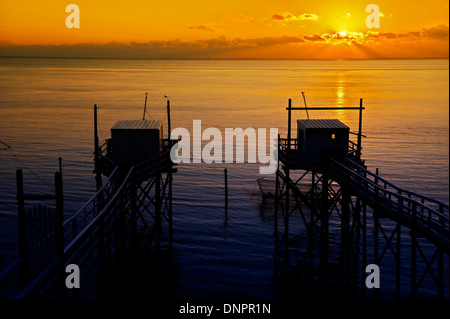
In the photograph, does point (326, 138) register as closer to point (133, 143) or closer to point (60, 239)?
point (133, 143)

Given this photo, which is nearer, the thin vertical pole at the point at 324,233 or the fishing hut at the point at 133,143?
the thin vertical pole at the point at 324,233

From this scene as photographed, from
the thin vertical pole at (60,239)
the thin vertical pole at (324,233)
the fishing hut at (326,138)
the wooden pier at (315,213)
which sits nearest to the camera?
the thin vertical pole at (60,239)

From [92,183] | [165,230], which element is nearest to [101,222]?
[165,230]

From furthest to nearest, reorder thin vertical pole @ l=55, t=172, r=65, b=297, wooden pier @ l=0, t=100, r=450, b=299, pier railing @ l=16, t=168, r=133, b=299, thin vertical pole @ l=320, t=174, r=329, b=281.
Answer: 1. thin vertical pole @ l=320, t=174, r=329, b=281
2. wooden pier @ l=0, t=100, r=450, b=299
3. pier railing @ l=16, t=168, r=133, b=299
4. thin vertical pole @ l=55, t=172, r=65, b=297

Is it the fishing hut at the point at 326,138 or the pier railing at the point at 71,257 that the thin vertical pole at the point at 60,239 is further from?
the fishing hut at the point at 326,138

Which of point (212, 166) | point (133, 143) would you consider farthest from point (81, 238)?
point (212, 166)

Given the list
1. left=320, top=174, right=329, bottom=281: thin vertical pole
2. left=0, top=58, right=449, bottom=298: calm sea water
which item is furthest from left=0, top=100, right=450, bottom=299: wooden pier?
left=0, top=58, right=449, bottom=298: calm sea water

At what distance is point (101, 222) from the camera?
22.8 m

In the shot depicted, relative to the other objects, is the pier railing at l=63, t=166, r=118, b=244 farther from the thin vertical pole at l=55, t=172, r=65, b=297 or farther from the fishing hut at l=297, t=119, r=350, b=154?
the fishing hut at l=297, t=119, r=350, b=154

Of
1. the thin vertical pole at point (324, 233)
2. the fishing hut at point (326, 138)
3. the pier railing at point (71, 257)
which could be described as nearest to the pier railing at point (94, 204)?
the pier railing at point (71, 257)
